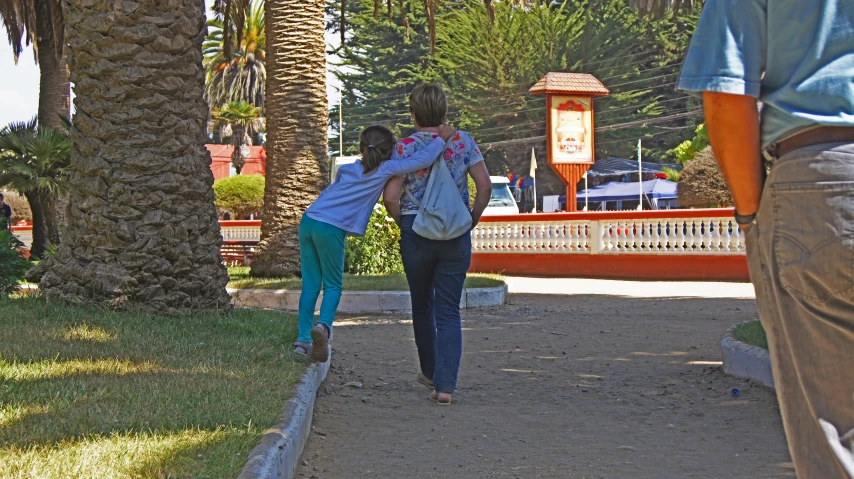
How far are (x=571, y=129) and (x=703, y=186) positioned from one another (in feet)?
14.3

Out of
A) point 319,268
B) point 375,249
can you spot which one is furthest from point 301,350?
point 375,249

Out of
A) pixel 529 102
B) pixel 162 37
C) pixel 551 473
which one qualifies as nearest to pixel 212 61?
pixel 529 102

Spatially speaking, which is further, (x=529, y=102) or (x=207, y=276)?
(x=529, y=102)

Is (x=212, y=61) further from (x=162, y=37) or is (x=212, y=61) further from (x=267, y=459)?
(x=267, y=459)

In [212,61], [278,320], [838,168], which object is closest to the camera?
[838,168]

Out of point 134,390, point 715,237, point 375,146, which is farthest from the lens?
point 715,237

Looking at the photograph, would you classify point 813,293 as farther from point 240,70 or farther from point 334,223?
point 240,70

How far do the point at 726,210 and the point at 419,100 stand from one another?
11.8m

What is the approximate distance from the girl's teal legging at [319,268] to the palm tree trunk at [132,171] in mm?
1336

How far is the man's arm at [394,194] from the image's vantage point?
5988 mm

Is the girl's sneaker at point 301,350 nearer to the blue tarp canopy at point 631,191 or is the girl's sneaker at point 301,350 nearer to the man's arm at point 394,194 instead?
the man's arm at point 394,194

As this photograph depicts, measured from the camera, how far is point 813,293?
6.53 feet

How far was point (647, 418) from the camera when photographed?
5707 millimetres

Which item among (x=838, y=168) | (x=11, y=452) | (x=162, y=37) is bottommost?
(x=11, y=452)
